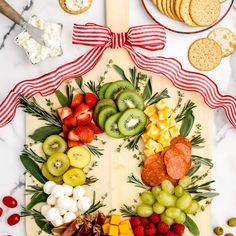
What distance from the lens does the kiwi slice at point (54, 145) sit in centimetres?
188

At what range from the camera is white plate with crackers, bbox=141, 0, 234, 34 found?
187cm

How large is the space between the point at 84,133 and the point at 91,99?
0.13m

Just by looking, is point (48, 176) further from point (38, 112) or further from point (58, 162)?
point (38, 112)

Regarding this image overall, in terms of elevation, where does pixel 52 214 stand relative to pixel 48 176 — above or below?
below

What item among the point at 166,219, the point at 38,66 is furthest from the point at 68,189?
the point at 38,66

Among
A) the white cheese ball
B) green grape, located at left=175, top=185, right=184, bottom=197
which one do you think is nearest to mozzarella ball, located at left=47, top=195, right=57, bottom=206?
the white cheese ball

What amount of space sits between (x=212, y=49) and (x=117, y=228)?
778 millimetres

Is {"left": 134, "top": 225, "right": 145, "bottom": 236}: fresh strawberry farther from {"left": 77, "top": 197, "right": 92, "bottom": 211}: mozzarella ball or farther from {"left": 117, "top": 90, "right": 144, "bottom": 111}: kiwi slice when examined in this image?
{"left": 117, "top": 90, "right": 144, "bottom": 111}: kiwi slice

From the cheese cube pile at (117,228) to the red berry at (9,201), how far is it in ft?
1.18

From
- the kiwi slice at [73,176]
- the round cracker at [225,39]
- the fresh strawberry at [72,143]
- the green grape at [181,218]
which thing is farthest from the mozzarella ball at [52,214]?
the round cracker at [225,39]

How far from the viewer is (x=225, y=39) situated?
75.9 inches

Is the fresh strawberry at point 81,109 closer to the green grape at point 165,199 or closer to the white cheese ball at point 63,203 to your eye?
the white cheese ball at point 63,203

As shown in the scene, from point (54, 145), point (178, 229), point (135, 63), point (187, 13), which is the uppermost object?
point (187, 13)

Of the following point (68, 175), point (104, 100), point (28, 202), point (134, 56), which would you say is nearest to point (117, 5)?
point (134, 56)
